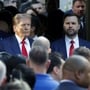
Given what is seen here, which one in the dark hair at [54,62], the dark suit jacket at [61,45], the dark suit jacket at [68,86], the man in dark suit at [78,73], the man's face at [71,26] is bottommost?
the dark suit jacket at [61,45]

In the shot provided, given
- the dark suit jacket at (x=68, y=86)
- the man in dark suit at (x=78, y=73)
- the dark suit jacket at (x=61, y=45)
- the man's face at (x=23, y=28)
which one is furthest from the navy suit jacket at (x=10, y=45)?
the dark suit jacket at (x=68, y=86)

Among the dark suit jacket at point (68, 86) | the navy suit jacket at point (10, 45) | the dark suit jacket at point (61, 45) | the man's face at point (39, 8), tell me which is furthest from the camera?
the man's face at point (39, 8)

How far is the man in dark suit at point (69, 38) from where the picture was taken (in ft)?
33.6

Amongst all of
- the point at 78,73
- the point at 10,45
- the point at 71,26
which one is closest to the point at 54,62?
the point at 78,73

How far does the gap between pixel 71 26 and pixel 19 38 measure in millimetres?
1114

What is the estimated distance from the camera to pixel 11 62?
22.3 feet

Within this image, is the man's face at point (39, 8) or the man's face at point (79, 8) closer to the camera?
the man's face at point (79, 8)

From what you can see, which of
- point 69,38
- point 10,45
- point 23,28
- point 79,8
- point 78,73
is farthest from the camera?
point 79,8

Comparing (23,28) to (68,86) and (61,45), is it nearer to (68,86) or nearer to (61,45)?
(61,45)

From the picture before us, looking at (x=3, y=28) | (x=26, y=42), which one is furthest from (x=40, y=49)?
(x=3, y=28)

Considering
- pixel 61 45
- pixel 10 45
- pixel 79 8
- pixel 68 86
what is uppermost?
pixel 68 86

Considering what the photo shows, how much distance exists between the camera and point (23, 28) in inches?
395

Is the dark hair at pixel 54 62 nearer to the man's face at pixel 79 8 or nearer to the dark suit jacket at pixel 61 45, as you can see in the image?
the dark suit jacket at pixel 61 45

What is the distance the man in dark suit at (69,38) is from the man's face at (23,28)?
56 cm
